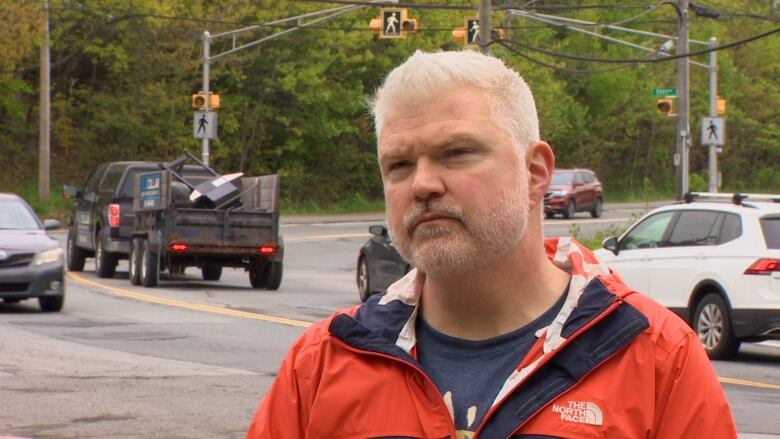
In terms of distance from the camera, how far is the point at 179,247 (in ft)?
77.0

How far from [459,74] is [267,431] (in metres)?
0.77

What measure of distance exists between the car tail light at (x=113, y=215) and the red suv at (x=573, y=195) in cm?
2639

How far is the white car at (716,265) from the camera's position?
50.1 ft

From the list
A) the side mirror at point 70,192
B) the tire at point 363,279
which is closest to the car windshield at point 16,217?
the tire at point 363,279

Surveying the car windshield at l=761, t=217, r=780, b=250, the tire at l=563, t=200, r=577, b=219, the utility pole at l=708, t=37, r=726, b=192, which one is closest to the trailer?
the car windshield at l=761, t=217, r=780, b=250

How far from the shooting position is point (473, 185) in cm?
289

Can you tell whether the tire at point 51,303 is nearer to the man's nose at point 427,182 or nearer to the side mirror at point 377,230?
the side mirror at point 377,230

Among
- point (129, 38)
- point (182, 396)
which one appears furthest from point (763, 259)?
point (129, 38)

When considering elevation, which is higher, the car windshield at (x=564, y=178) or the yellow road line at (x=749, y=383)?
the car windshield at (x=564, y=178)

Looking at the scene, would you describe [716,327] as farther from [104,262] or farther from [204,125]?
[204,125]

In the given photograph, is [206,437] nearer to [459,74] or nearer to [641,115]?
[459,74]

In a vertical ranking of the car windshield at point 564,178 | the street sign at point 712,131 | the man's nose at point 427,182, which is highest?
the street sign at point 712,131

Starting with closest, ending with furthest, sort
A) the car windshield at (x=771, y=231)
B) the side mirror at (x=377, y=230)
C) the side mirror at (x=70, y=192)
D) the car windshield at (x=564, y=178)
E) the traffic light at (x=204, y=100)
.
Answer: the car windshield at (x=771, y=231) < the side mirror at (x=377, y=230) < the side mirror at (x=70, y=192) < the traffic light at (x=204, y=100) < the car windshield at (x=564, y=178)

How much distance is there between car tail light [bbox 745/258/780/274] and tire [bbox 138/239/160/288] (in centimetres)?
1099
